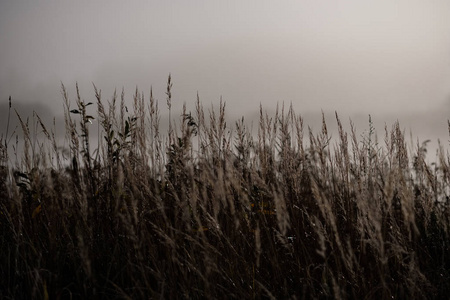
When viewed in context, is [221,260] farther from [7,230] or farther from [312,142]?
[7,230]

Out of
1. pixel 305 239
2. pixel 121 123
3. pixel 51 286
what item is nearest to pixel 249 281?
pixel 305 239

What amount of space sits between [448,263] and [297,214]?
0.87m

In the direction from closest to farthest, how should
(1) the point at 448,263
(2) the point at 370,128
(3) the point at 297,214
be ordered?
(1) the point at 448,263, (3) the point at 297,214, (2) the point at 370,128

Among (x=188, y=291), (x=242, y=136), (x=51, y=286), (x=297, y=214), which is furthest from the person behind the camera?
(x=242, y=136)

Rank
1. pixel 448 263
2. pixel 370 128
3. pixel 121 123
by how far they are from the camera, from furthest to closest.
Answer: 1. pixel 370 128
2. pixel 121 123
3. pixel 448 263

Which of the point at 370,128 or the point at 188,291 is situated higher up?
the point at 370,128

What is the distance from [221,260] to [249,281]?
10.6 inches

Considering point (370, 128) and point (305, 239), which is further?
point (370, 128)

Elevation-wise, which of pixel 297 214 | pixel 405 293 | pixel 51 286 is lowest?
pixel 405 293

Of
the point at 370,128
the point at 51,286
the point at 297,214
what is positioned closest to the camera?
the point at 51,286

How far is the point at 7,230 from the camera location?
2.92 metres

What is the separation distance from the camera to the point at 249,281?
2111 millimetres

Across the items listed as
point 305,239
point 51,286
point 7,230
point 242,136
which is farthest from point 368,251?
point 7,230

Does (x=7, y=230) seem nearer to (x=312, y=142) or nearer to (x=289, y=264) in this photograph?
(x=289, y=264)
